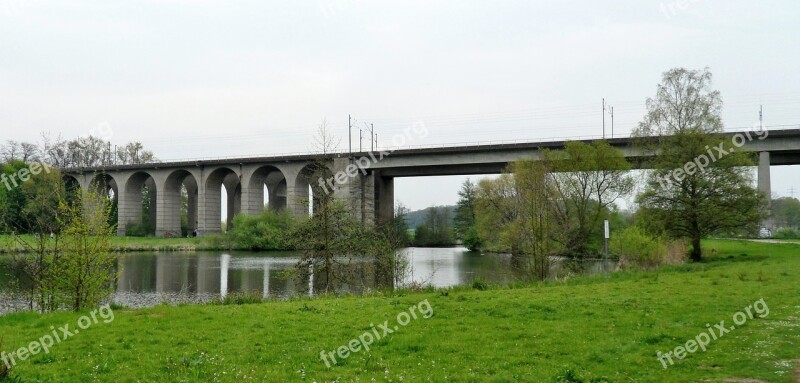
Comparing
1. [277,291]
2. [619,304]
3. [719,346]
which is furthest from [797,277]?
[277,291]

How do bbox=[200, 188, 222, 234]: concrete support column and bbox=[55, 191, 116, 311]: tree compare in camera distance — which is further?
bbox=[200, 188, 222, 234]: concrete support column

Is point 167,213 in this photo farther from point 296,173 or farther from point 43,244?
point 43,244

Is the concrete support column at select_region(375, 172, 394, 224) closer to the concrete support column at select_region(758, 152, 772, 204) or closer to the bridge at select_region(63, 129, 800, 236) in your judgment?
the bridge at select_region(63, 129, 800, 236)

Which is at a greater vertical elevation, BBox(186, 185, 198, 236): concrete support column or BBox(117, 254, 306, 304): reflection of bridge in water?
BBox(186, 185, 198, 236): concrete support column

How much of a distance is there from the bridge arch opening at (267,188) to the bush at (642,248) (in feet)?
Answer: 188

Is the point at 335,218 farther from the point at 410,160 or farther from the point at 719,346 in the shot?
the point at 410,160

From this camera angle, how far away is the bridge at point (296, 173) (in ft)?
181

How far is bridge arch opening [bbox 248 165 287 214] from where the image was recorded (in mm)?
81562

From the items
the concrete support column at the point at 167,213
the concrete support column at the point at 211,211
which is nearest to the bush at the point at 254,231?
the concrete support column at the point at 211,211

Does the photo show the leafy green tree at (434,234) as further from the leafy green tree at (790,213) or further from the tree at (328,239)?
the tree at (328,239)

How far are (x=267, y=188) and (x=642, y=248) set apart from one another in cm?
6988

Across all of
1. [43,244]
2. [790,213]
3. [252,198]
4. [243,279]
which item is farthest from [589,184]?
[790,213]

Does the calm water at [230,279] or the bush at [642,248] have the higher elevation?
the bush at [642,248]

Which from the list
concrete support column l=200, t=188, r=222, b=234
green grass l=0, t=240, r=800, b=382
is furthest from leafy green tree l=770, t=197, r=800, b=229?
green grass l=0, t=240, r=800, b=382
